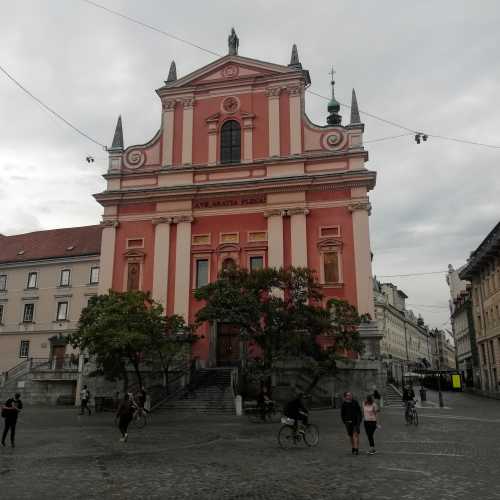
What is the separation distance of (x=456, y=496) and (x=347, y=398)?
4.61 m

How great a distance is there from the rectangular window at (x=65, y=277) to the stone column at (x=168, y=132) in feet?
53.6

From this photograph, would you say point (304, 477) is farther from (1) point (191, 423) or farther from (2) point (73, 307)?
(2) point (73, 307)

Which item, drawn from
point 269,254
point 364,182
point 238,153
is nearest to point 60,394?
point 269,254

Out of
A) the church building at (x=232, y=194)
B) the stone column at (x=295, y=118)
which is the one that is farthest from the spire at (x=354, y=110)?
the stone column at (x=295, y=118)

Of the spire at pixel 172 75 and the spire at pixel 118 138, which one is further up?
the spire at pixel 172 75

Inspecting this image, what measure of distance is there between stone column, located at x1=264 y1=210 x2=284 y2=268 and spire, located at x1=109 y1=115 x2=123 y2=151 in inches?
453

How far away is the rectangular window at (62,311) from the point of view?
43.7m

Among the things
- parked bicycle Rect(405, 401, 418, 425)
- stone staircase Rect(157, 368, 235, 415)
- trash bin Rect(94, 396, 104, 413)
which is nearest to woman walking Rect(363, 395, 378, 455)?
parked bicycle Rect(405, 401, 418, 425)

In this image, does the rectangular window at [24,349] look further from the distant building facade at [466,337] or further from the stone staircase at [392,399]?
the distant building facade at [466,337]

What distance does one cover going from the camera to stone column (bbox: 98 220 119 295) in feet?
107

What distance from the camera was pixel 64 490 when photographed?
343 inches

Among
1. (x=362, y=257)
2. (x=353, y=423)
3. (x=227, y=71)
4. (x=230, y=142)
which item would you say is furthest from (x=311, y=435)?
(x=227, y=71)

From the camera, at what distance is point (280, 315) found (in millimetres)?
22703

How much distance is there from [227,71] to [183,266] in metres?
13.5
